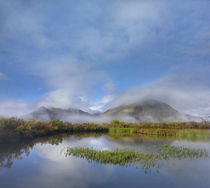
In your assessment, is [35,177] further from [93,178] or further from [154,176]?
[154,176]

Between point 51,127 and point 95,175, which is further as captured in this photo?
point 51,127

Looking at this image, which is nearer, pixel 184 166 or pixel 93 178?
pixel 93 178

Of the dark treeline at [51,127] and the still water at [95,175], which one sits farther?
the dark treeline at [51,127]

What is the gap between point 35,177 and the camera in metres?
6.55

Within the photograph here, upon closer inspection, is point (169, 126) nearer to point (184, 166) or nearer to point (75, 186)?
point (184, 166)

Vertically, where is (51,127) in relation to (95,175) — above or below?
above

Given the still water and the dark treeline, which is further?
the dark treeline

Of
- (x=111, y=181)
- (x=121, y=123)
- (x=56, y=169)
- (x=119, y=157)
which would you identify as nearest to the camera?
(x=111, y=181)

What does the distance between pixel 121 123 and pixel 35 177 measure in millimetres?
37079

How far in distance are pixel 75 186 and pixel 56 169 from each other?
2.27 meters

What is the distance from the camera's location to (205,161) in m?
9.46

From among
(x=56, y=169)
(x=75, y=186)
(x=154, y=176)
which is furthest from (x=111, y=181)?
(x=56, y=169)

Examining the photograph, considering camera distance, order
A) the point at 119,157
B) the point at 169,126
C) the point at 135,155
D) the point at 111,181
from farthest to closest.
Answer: the point at 169,126 → the point at 135,155 → the point at 119,157 → the point at 111,181

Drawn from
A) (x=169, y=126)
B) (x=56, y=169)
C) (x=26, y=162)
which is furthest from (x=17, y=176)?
(x=169, y=126)
